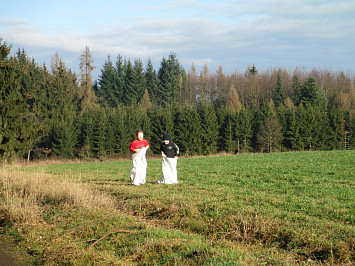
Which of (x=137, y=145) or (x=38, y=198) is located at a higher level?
(x=137, y=145)

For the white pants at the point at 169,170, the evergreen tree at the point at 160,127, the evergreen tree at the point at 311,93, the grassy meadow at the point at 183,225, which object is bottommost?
the grassy meadow at the point at 183,225

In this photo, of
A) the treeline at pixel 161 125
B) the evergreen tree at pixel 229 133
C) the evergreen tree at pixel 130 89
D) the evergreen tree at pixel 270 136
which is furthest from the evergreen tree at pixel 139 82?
the evergreen tree at pixel 270 136

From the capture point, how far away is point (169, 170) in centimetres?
1683

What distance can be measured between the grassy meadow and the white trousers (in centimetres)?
195

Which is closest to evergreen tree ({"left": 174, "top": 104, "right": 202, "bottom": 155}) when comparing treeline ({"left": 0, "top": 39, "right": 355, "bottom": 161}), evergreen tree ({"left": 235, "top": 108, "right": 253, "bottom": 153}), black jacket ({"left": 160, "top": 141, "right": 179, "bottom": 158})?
treeline ({"left": 0, "top": 39, "right": 355, "bottom": 161})

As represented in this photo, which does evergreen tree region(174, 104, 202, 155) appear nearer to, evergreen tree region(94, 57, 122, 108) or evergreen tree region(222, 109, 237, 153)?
evergreen tree region(222, 109, 237, 153)

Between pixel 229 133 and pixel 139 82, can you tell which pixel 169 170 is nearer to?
pixel 229 133

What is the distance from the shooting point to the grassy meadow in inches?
285

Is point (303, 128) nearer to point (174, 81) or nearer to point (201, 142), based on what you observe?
point (201, 142)

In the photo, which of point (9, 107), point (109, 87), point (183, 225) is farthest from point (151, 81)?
point (183, 225)

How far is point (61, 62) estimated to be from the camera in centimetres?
7562

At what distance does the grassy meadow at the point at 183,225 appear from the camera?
725 centimetres

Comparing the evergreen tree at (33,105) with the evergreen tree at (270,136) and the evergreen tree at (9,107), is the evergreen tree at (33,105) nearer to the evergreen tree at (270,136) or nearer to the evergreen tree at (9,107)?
the evergreen tree at (9,107)

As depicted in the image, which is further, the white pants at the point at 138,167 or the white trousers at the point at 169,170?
the white trousers at the point at 169,170
